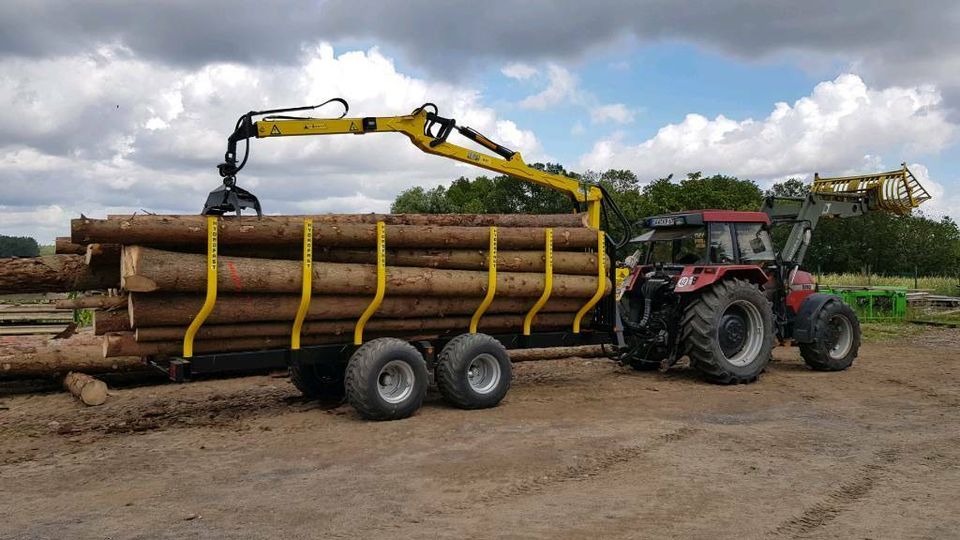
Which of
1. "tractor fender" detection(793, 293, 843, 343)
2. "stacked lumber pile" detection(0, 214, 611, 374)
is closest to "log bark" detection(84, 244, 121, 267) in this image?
"stacked lumber pile" detection(0, 214, 611, 374)

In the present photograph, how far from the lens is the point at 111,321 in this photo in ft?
24.8

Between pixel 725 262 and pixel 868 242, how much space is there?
45.4m

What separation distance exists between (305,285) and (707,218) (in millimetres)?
5859

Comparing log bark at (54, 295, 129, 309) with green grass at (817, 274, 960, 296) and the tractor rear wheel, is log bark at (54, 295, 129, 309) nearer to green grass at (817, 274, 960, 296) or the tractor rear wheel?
the tractor rear wheel

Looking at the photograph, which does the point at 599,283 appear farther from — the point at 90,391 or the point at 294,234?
the point at 90,391

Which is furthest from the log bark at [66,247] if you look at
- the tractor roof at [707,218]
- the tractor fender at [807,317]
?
the tractor fender at [807,317]

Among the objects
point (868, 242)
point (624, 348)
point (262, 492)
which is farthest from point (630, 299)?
point (868, 242)

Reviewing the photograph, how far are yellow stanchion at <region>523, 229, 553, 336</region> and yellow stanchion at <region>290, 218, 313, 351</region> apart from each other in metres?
2.75

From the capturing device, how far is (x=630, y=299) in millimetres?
11523

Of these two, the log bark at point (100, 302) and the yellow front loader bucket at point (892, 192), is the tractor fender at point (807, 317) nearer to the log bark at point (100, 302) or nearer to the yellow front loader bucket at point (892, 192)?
the yellow front loader bucket at point (892, 192)

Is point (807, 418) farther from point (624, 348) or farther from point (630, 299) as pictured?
point (630, 299)

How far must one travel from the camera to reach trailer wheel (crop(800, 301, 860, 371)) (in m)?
11.4

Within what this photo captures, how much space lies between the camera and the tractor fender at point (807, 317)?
11328mm

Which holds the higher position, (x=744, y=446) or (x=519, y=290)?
(x=519, y=290)
